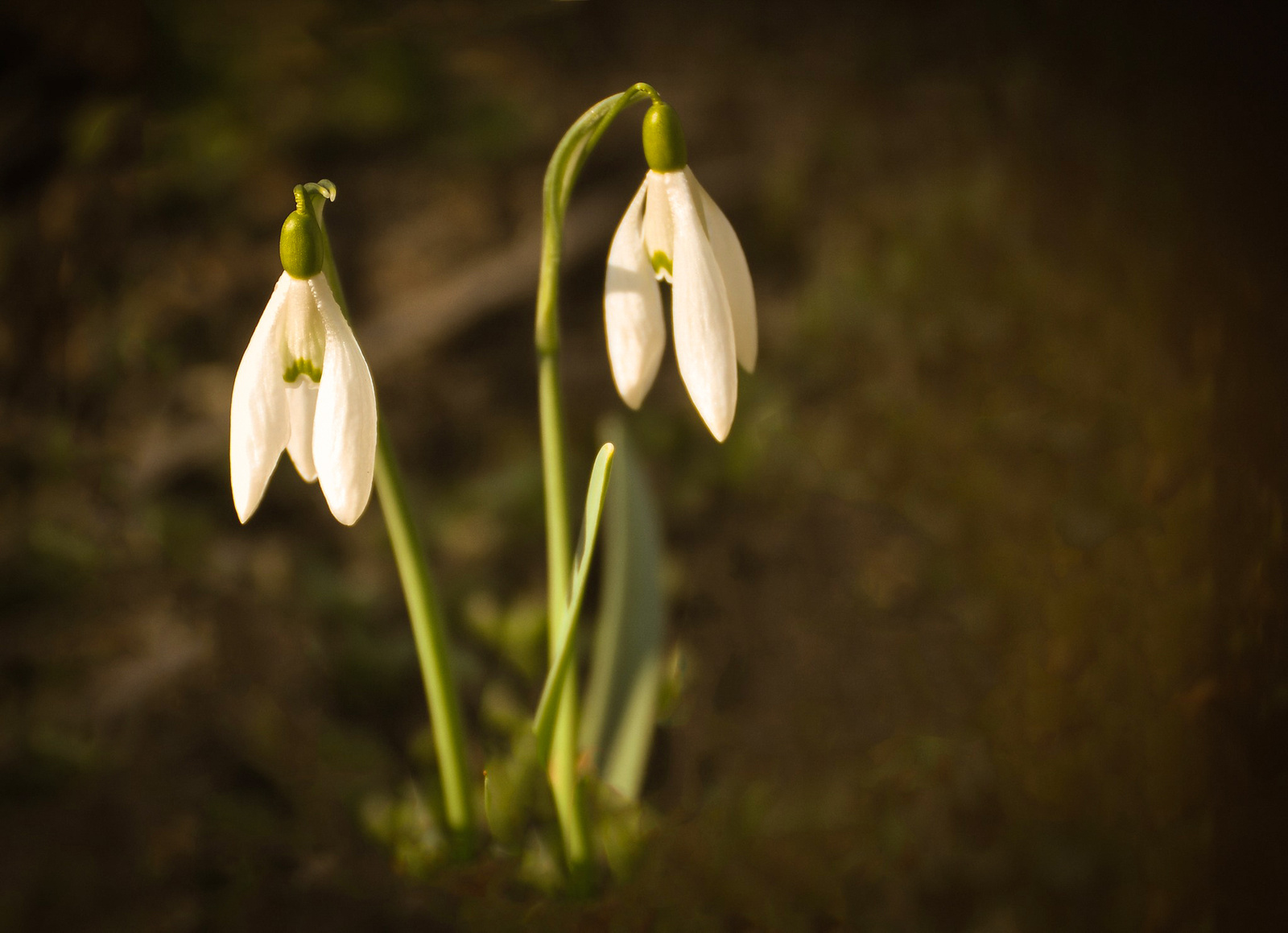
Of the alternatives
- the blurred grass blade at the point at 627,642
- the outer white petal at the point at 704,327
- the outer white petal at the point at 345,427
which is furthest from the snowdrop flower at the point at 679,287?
the blurred grass blade at the point at 627,642

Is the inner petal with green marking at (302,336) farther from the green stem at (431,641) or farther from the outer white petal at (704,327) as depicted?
the outer white petal at (704,327)

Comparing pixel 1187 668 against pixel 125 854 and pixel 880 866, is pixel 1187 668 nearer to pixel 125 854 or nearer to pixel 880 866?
pixel 880 866

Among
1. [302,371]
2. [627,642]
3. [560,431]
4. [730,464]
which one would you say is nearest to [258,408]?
[302,371]

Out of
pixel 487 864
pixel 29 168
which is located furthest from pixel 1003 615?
pixel 29 168

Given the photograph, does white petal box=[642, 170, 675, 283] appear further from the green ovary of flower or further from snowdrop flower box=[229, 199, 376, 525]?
snowdrop flower box=[229, 199, 376, 525]

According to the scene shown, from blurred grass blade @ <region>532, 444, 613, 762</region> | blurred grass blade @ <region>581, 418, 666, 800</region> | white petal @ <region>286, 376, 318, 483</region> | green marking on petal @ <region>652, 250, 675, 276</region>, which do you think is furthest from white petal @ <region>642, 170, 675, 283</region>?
blurred grass blade @ <region>581, 418, 666, 800</region>

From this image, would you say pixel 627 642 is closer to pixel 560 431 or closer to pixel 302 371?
pixel 560 431
